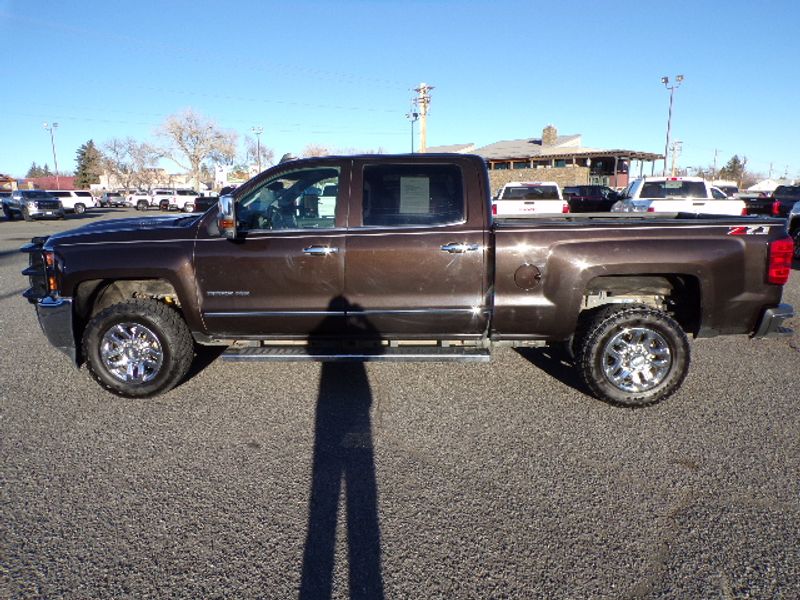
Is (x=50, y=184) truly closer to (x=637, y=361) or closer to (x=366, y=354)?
(x=366, y=354)

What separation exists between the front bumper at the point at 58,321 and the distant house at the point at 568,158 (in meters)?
43.6

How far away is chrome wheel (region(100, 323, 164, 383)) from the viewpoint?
4.26 metres

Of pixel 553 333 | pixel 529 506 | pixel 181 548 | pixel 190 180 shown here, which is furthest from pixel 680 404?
pixel 190 180

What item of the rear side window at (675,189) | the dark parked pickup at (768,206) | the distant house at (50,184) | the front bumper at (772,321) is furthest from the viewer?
the distant house at (50,184)

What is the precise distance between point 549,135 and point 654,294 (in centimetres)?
5346

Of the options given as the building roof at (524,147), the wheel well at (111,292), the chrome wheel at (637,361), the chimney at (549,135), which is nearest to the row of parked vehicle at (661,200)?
the chrome wheel at (637,361)

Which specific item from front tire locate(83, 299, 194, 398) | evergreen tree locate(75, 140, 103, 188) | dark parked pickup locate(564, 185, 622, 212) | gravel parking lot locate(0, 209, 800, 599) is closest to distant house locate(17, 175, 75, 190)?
evergreen tree locate(75, 140, 103, 188)

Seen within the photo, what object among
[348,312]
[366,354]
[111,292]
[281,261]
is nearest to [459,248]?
[348,312]

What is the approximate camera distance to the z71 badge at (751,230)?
3.91 metres

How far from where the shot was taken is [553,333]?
4.16 meters

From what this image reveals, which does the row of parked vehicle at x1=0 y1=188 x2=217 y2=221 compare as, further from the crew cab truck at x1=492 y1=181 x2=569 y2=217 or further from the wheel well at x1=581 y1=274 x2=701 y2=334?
the wheel well at x1=581 y1=274 x2=701 y2=334

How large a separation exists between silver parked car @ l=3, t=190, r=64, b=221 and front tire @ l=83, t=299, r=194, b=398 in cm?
3147

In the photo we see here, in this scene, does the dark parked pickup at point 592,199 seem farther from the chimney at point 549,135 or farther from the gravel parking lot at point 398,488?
the chimney at point 549,135

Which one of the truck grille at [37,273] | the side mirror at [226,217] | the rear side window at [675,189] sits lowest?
the truck grille at [37,273]
